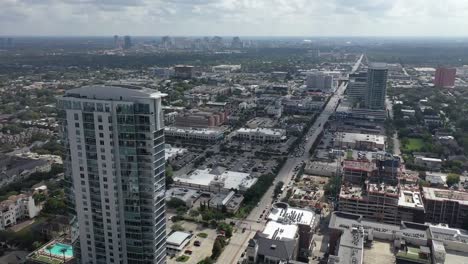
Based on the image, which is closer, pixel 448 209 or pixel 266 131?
pixel 448 209

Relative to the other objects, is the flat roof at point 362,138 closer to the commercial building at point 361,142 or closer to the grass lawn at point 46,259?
the commercial building at point 361,142

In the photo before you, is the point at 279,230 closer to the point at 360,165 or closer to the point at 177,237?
the point at 177,237

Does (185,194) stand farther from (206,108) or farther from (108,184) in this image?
(206,108)

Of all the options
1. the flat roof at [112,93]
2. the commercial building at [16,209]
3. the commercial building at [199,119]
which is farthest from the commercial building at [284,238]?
the commercial building at [199,119]

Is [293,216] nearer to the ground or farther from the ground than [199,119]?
nearer to the ground

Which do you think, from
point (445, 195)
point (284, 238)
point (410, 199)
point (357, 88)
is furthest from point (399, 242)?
point (357, 88)

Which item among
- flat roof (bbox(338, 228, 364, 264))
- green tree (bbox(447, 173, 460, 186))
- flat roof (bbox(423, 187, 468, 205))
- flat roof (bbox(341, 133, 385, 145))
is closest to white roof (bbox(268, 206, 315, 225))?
flat roof (bbox(338, 228, 364, 264))

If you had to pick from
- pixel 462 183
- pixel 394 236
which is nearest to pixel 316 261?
pixel 394 236
